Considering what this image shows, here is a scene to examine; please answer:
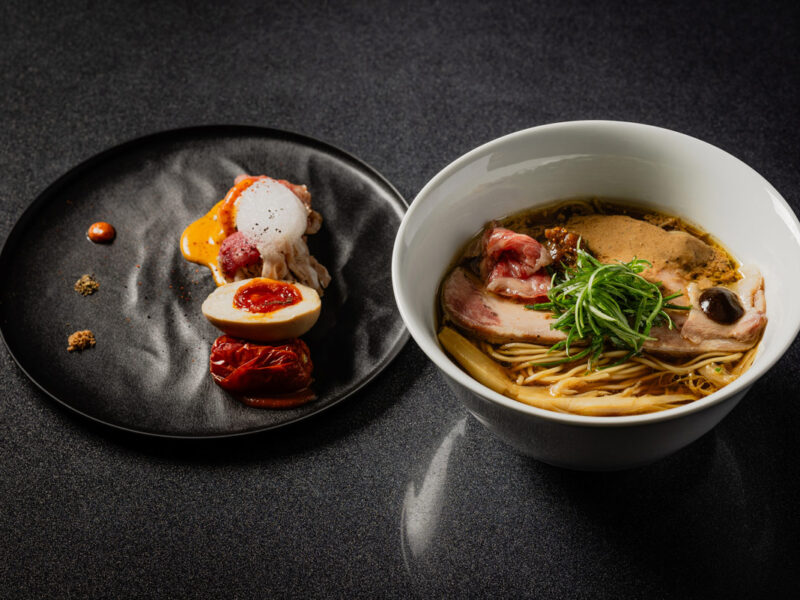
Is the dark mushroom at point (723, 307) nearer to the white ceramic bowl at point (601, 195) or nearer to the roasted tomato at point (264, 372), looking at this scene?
the white ceramic bowl at point (601, 195)

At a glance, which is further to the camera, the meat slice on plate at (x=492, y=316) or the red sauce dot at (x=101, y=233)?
the red sauce dot at (x=101, y=233)

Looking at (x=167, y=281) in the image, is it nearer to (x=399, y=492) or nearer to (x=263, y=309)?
(x=263, y=309)

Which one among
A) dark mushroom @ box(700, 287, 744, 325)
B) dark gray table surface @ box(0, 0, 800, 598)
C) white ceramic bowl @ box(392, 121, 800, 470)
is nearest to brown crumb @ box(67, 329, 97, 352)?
dark gray table surface @ box(0, 0, 800, 598)

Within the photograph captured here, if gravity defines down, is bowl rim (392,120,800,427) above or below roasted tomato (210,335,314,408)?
above

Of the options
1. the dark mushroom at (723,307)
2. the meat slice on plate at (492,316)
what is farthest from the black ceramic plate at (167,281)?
the dark mushroom at (723,307)

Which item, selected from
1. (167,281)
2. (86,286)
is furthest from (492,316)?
(86,286)

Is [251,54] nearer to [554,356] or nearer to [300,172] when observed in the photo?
[300,172]

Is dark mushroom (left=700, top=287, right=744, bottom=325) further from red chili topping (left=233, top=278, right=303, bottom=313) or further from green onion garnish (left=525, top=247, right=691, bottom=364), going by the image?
red chili topping (left=233, top=278, right=303, bottom=313)
